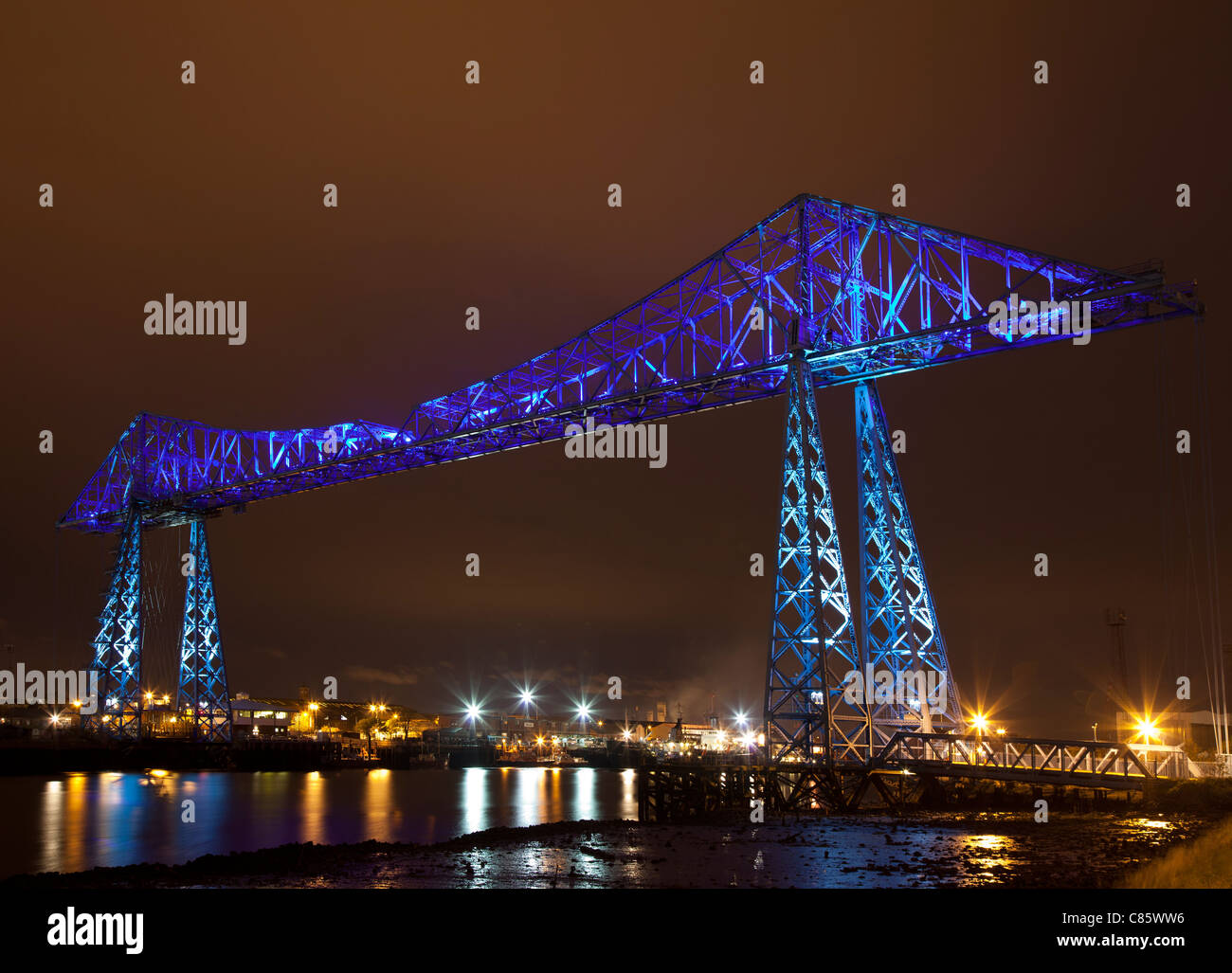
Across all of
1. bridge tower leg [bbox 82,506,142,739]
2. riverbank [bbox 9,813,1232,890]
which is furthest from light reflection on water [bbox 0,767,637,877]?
riverbank [bbox 9,813,1232,890]

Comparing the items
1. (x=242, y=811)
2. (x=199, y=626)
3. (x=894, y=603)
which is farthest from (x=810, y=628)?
(x=199, y=626)

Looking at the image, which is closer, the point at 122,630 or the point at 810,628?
the point at 810,628

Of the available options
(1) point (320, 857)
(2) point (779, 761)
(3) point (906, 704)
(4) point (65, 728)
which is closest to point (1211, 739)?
(3) point (906, 704)

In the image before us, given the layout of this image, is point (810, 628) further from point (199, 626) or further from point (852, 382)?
point (199, 626)

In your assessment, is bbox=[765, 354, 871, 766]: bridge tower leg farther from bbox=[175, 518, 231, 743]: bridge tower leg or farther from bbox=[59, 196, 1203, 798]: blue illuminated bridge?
bbox=[175, 518, 231, 743]: bridge tower leg

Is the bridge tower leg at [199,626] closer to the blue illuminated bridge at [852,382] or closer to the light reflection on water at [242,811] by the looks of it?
the light reflection on water at [242,811]
